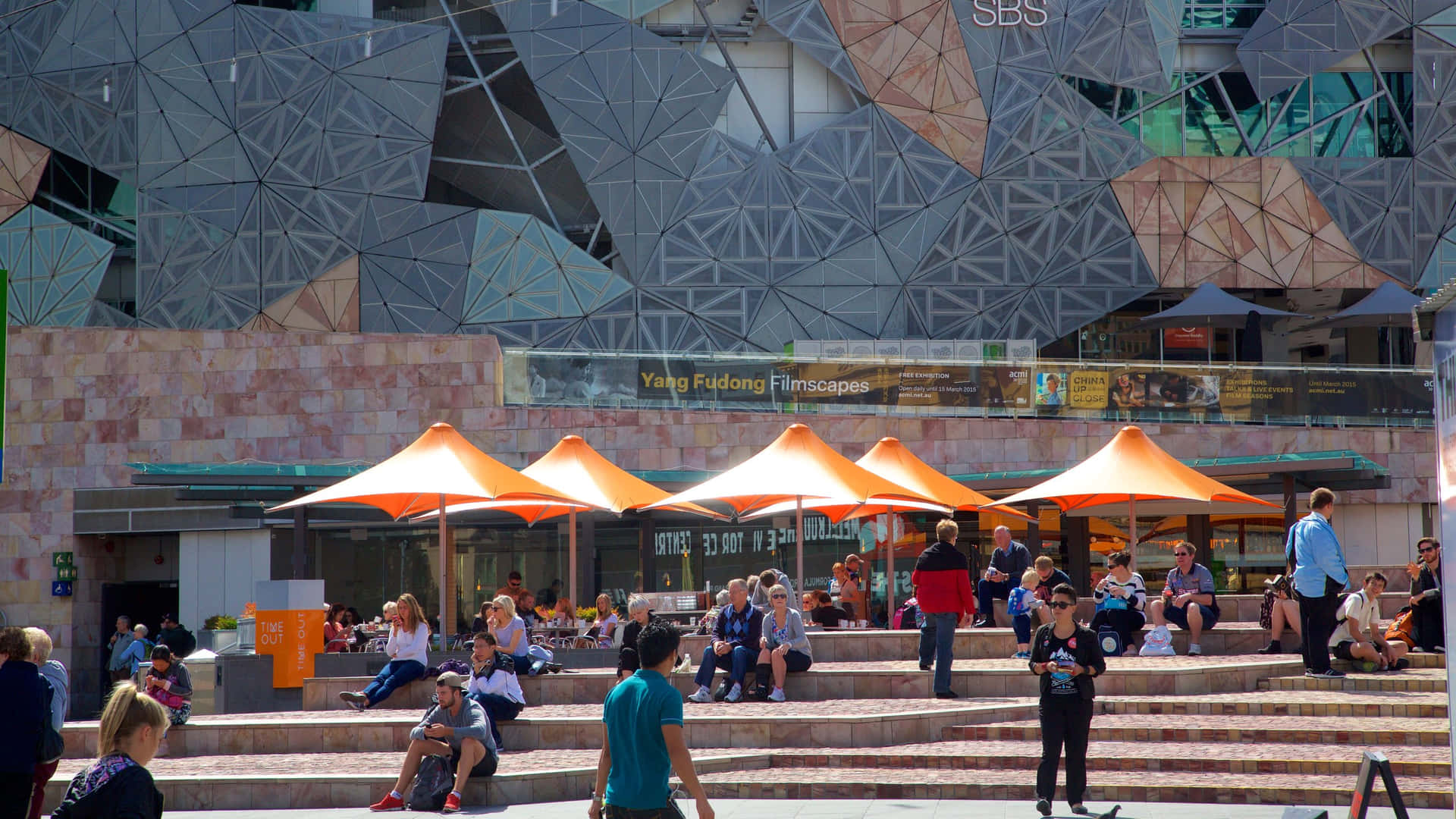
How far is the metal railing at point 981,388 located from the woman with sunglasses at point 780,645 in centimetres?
984

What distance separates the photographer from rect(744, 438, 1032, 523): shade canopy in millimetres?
18281

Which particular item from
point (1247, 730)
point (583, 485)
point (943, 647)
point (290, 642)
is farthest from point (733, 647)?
point (583, 485)

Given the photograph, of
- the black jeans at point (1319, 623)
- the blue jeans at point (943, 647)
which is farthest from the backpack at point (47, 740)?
the black jeans at point (1319, 623)

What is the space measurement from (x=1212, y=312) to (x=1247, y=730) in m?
18.2

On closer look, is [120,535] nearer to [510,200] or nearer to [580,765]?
[510,200]

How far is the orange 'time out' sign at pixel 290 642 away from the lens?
16172 millimetres

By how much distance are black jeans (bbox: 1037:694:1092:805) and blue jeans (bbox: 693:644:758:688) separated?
15.0 ft

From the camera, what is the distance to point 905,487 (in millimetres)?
18016

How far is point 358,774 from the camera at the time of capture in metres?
11.2

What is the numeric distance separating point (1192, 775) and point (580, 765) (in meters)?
4.41

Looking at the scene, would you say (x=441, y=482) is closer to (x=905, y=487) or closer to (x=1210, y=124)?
(x=905, y=487)

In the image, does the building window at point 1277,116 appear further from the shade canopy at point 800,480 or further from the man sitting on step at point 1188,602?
→ the man sitting on step at point 1188,602

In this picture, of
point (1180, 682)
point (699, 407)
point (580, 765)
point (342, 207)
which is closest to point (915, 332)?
point (699, 407)

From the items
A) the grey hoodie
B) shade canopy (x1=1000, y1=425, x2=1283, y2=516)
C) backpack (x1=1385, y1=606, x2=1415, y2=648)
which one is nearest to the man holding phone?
shade canopy (x1=1000, y1=425, x2=1283, y2=516)
